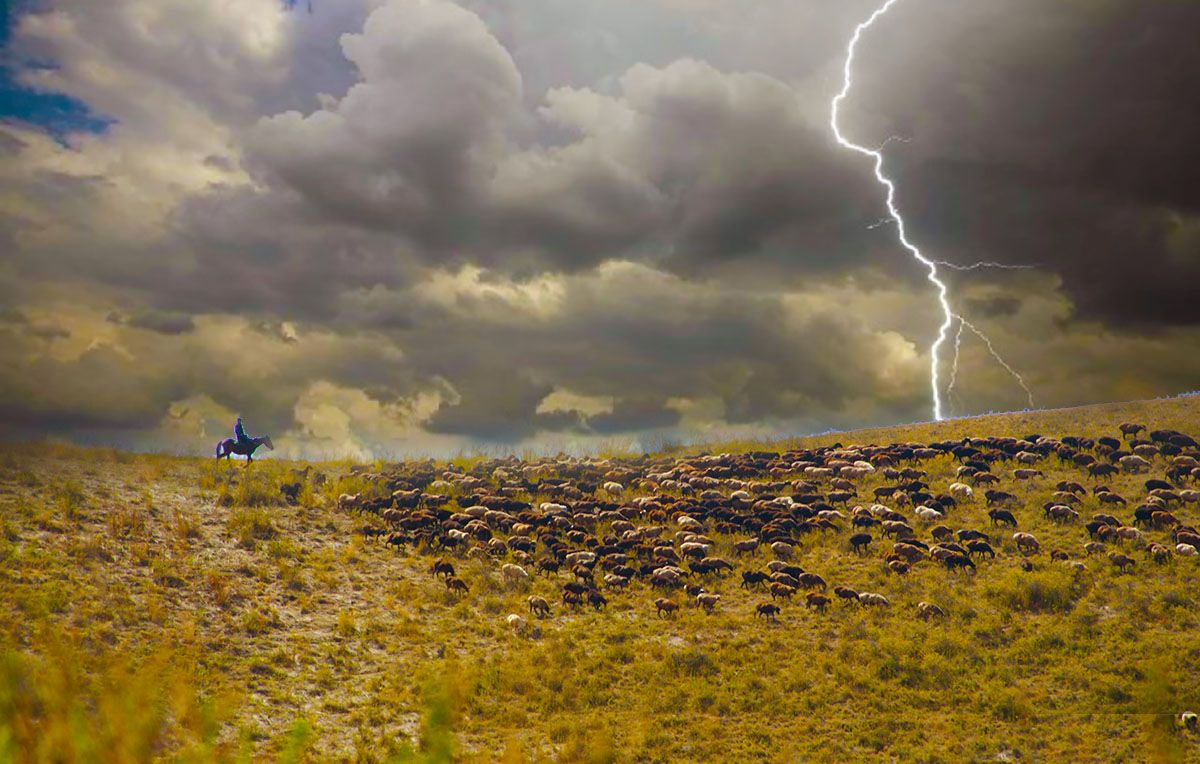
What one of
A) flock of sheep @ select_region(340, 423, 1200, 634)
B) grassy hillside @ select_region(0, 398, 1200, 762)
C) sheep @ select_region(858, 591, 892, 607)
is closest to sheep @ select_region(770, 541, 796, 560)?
flock of sheep @ select_region(340, 423, 1200, 634)

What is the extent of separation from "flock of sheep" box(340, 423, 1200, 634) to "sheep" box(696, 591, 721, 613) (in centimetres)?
8

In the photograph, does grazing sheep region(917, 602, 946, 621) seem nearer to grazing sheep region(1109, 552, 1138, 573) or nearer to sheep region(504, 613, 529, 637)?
grazing sheep region(1109, 552, 1138, 573)

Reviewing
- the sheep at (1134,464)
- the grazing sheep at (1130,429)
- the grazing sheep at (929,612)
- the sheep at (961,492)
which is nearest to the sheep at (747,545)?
Result: the grazing sheep at (929,612)

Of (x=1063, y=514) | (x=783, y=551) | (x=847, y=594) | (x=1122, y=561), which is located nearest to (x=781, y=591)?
(x=847, y=594)

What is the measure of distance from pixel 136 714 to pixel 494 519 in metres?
19.0

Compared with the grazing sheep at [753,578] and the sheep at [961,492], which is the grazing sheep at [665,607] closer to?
the grazing sheep at [753,578]

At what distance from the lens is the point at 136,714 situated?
62.2 feet

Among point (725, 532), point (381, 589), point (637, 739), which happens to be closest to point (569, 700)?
point (637, 739)

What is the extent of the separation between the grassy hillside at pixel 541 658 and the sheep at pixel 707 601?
451mm

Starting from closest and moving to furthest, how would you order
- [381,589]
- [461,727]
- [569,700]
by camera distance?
1. [461,727]
2. [569,700]
3. [381,589]

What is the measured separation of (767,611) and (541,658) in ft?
25.8

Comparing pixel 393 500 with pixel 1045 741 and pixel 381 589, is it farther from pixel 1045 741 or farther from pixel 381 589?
pixel 1045 741

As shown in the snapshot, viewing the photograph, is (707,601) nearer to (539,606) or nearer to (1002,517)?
(539,606)

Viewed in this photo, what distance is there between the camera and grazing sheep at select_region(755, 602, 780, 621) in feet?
87.1
